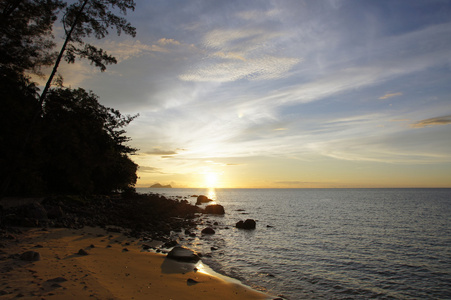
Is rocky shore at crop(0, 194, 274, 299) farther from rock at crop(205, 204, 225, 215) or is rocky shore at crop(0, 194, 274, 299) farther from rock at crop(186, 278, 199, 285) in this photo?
rock at crop(205, 204, 225, 215)

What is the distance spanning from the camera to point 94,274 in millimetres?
9891

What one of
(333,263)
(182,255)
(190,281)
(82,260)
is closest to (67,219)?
(82,260)

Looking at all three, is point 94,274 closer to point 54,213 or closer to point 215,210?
point 54,213

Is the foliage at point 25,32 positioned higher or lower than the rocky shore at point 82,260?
higher

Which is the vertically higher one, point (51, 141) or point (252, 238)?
point (51, 141)

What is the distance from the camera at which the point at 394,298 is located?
1259 cm

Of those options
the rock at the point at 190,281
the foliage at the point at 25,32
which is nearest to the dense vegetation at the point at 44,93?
the foliage at the point at 25,32

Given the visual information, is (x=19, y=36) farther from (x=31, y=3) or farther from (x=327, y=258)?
(x=327, y=258)

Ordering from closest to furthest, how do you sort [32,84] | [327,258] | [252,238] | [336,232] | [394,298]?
[394,298] → [32,84] → [327,258] → [252,238] → [336,232]

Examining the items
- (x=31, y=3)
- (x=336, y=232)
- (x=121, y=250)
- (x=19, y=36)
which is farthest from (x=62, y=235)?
(x=336, y=232)

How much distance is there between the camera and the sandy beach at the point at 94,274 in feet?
26.2

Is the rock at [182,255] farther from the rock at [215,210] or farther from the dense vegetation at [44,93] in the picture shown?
the rock at [215,210]

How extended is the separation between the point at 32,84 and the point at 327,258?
84.9 ft

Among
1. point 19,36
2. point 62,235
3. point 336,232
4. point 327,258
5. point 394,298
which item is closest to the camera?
point 394,298
